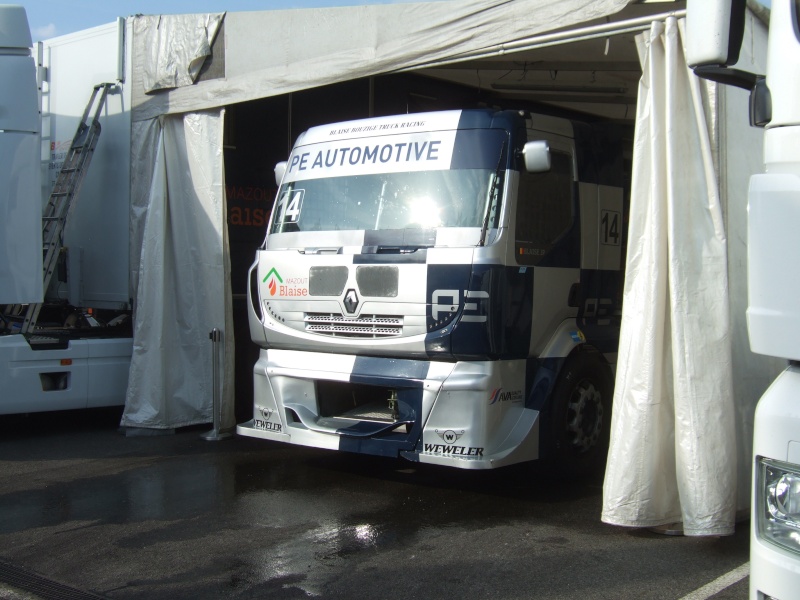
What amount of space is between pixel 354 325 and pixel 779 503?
3.98 metres

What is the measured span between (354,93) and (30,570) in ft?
21.9

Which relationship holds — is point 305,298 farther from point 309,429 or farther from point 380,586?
point 380,586

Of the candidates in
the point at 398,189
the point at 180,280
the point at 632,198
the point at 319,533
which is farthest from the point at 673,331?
the point at 180,280

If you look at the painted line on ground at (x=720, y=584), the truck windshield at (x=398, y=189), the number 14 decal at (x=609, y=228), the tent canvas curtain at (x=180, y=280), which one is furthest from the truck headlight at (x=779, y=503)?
the tent canvas curtain at (x=180, y=280)

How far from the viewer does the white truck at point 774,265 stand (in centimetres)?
282

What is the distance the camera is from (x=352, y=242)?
22.0ft

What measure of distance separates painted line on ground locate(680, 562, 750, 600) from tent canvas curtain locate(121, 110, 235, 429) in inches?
201

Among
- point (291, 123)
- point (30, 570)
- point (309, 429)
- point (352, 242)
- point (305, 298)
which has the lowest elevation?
point (30, 570)

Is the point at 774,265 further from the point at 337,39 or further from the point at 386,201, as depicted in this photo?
the point at 337,39

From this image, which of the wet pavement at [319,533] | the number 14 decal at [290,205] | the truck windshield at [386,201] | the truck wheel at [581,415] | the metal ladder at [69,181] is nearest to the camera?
the wet pavement at [319,533]

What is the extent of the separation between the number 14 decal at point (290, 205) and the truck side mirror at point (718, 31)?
407 centimetres

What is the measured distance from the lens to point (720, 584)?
470 centimetres

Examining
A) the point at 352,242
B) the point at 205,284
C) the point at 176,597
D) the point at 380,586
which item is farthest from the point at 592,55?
the point at 176,597

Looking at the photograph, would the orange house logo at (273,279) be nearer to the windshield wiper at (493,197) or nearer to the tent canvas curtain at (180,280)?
the windshield wiper at (493,197)
